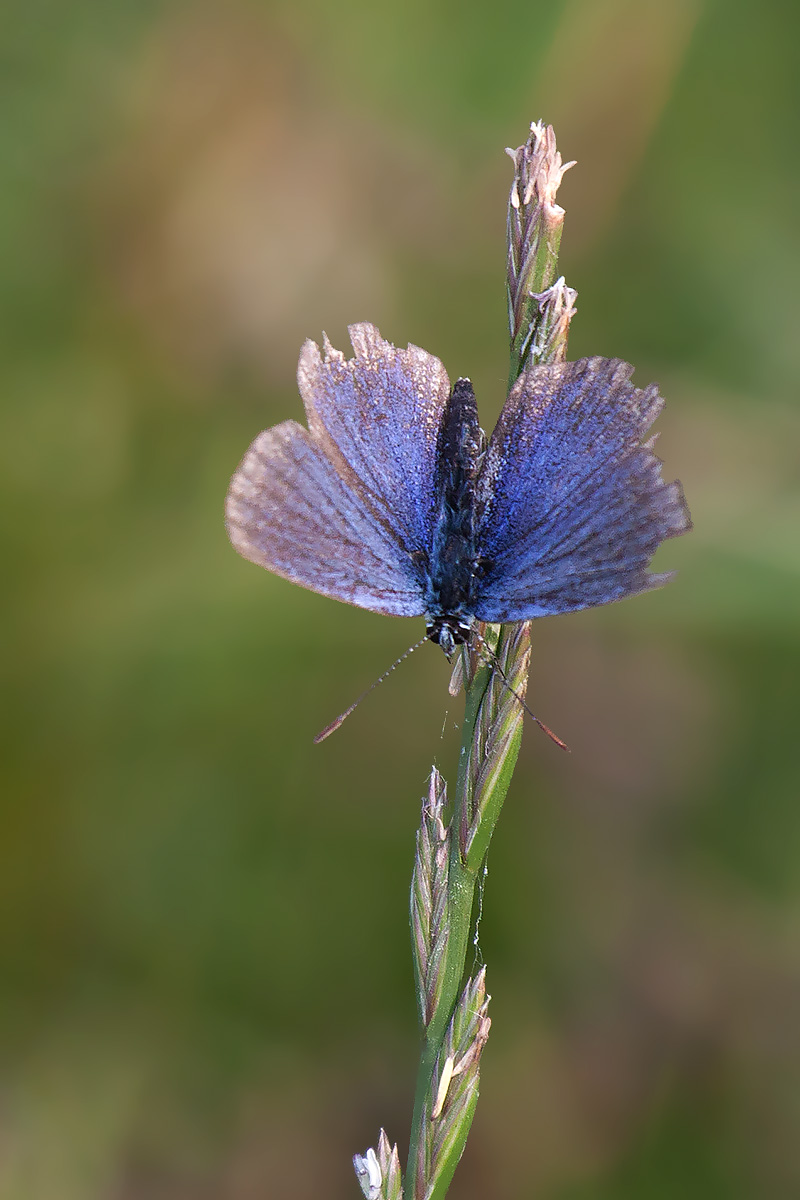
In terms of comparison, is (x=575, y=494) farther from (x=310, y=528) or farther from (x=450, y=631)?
(x=310, y=528)

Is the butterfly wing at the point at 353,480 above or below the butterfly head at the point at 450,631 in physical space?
above

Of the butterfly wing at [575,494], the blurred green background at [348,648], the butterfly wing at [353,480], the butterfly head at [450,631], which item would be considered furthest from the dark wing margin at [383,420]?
the blurred green background at [348,648]

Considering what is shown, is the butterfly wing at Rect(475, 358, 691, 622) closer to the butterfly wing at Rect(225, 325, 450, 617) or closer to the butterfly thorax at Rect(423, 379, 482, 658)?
the butterfly thorax at Rect(423, 379, 482, 658)

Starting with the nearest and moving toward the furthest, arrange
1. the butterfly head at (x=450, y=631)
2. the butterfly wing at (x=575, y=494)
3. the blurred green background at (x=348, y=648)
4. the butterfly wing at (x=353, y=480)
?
the butterfly wing at (x=575, y=494)
the butterfly head at (x=450, y=631)
the butterfly wing at (x=353, y=480)
the blurred green background at (x=348, y=648)

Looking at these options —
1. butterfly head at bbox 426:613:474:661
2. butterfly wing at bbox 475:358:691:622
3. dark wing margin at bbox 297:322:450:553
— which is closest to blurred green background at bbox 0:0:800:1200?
dark wing margin at bbox 297:322:450:553

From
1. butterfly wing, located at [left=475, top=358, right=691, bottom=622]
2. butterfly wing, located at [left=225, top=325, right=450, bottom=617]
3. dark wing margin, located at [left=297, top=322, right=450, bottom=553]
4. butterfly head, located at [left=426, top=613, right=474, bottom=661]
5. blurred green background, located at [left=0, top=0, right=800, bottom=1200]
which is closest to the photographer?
butterfly wing, located at [left=475, top=358, right=691, bottom=622]

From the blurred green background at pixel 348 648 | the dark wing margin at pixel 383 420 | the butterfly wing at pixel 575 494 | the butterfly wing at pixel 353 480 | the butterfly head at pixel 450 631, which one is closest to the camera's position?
the butterfly wing at pixel 575 494

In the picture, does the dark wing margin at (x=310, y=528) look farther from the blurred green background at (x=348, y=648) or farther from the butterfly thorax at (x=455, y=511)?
the blurred green background at (x=348, y=648)

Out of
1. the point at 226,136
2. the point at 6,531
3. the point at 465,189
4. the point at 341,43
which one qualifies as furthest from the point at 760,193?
the point at 6,531
